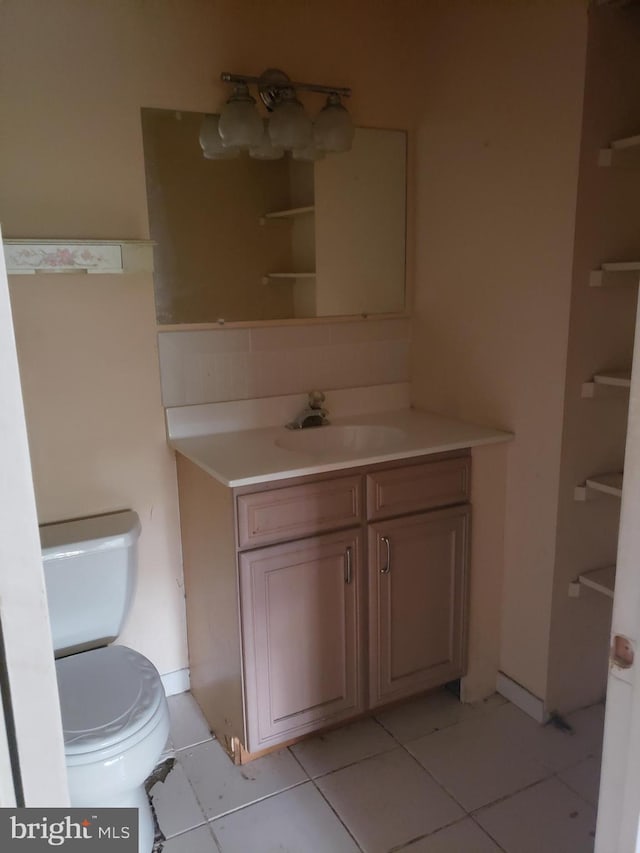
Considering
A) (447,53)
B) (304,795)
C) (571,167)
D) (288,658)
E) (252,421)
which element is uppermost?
(447,53)

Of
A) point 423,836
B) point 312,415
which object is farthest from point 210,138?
point 423,836

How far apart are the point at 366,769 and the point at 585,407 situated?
3.99 ft

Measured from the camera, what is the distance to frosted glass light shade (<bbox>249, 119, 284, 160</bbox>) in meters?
2.06

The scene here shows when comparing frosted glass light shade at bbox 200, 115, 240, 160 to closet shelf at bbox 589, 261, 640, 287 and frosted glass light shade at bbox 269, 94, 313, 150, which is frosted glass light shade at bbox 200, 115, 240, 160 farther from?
closet shelf at bbox 589, 261, 640, 287

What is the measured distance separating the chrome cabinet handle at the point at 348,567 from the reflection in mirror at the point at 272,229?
0.84 meters

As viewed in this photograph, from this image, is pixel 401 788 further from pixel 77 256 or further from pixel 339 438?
pixel 77 256

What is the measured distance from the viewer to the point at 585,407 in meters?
1.91

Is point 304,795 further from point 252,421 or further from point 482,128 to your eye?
point 482,128

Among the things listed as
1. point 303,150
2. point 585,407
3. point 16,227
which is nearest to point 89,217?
point 16,227

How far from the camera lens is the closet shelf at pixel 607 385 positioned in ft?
5.95

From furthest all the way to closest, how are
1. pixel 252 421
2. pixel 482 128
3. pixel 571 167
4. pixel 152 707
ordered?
pixel 252 421, pixel 482 128, pixel 571 167, pixel 152 707

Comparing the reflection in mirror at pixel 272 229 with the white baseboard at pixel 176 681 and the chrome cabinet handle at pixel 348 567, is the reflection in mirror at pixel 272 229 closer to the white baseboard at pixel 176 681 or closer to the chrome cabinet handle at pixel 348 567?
the chrome cabinet handle at pixel 348 567

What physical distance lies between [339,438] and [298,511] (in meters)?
0.55

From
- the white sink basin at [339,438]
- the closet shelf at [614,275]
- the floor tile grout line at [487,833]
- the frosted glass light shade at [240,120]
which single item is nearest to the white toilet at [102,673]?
the white sink basin at [339,438]
